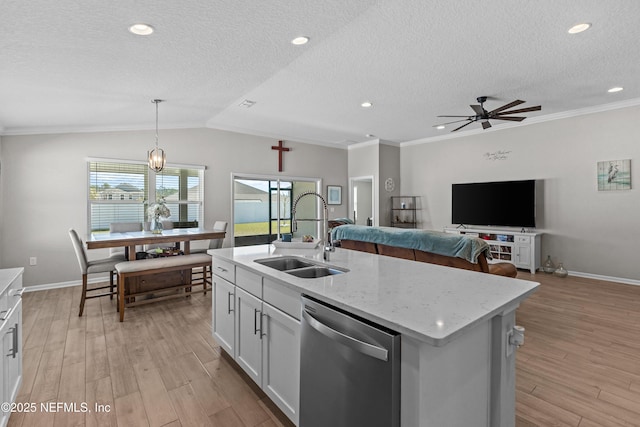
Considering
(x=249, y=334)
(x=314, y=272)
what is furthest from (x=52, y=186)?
(x=314, y=272)

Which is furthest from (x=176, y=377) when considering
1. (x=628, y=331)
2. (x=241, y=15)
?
(x=628, y=331)

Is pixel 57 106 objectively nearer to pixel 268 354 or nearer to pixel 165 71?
pixel 165 71

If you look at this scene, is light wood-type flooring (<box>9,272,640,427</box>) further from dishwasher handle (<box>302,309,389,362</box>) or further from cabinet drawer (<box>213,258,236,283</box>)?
dishwasher handle (<box>302,309,389,362</box>)

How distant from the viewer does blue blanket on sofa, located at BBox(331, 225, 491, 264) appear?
9.93 feet

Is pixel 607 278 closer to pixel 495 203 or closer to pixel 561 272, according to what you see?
pixel 561 272

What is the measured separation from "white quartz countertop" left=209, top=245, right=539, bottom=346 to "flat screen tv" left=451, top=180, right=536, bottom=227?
4.55 m

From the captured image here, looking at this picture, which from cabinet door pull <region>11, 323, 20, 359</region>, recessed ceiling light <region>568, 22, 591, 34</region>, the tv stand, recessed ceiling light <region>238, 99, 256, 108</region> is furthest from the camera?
the tv stand

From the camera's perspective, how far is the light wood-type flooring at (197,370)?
1799mm

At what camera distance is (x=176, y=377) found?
7.23ft

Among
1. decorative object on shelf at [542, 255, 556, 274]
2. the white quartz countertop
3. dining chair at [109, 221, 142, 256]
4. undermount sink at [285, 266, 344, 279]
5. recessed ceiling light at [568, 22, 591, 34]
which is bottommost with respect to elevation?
decorative object on shelf at [542, 255, 556, 274]

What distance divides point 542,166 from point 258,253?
536cm

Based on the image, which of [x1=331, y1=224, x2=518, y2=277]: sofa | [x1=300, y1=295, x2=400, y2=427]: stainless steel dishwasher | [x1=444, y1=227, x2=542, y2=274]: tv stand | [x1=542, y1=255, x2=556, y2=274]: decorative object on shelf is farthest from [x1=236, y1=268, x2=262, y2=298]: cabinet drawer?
[x1=542, y1=255, x2=556, y2=274]: decorative object on shelf

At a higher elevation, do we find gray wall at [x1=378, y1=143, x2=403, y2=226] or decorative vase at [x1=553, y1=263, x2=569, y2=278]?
gray wall at [x1=378, y1=143, x2=403, y2=226]

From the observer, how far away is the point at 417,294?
134 cm
